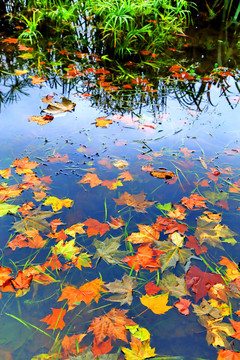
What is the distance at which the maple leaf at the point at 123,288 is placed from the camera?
4.33 feet

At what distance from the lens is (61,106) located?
9.53ft

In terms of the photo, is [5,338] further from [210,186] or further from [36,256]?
[210,186]

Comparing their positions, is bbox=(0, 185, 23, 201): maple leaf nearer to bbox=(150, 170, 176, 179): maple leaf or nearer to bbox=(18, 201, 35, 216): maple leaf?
bbox=(18, 201, 35, 216): maple leaf

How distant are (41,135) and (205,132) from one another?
1.59 m

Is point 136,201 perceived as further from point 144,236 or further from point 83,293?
point 83,293

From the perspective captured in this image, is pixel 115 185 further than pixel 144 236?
Yes

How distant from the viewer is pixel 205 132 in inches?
103

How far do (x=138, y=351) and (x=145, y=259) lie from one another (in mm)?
468

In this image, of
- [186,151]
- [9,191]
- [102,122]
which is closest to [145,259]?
[9,191]

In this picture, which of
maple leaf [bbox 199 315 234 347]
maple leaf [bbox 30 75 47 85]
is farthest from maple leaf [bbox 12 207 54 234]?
maple leaf [bbox 30 75 47 85]

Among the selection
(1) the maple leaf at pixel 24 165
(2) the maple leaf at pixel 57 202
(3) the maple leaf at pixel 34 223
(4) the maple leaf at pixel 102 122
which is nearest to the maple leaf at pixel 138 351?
(3) the maple leaf at pixel 34 223

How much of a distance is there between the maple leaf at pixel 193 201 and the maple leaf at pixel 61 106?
5.57ft

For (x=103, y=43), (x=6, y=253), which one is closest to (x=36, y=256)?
(x=6, y=253)

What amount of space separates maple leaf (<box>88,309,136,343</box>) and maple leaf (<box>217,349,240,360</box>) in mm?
390
